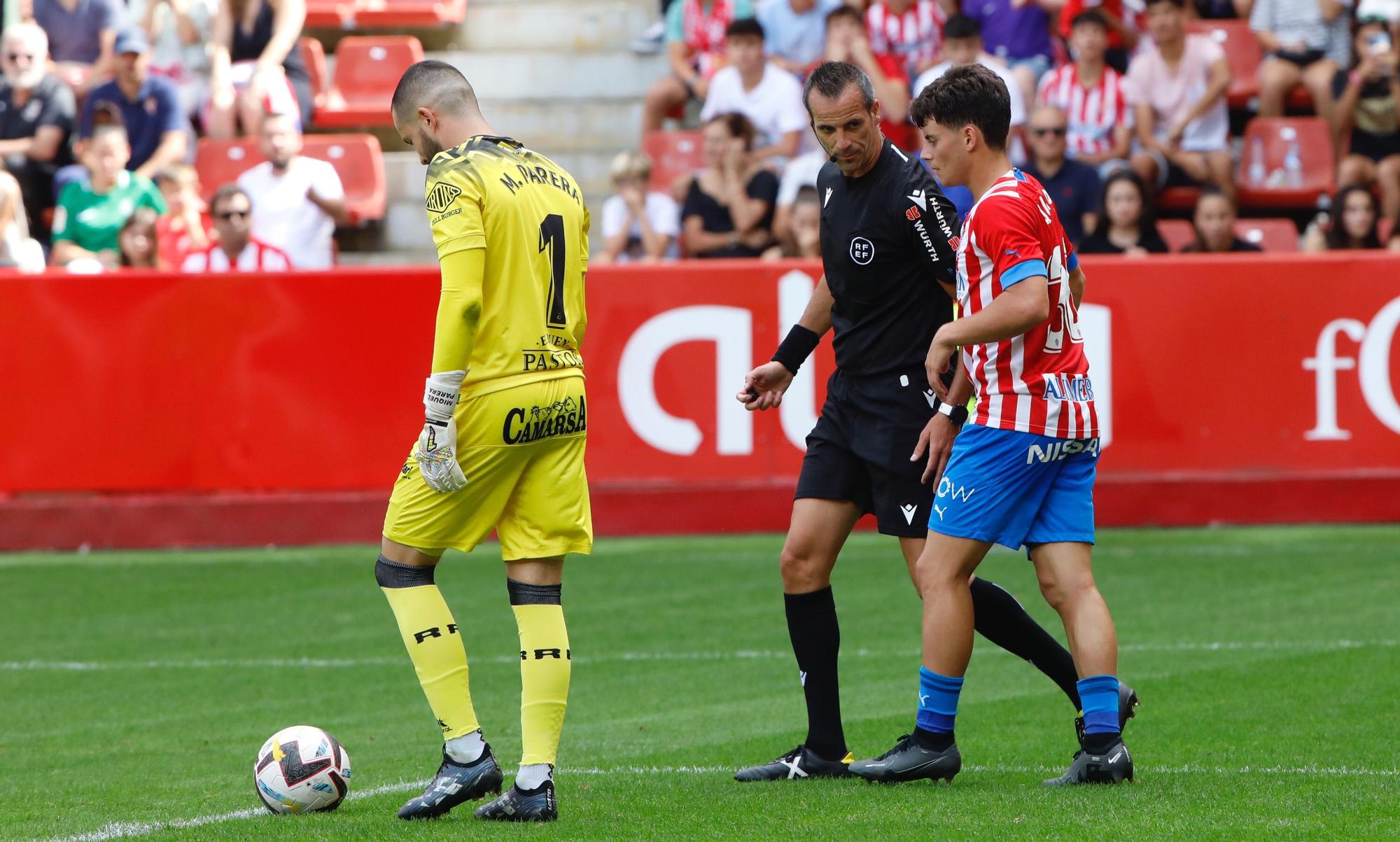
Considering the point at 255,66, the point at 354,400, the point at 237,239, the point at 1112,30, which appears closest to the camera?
the point at 354,400

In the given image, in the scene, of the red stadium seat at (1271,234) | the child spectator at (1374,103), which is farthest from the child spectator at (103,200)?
the child spectator at (1374,103)

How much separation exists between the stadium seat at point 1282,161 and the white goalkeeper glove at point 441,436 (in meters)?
11.5

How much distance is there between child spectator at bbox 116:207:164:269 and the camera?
1340cm

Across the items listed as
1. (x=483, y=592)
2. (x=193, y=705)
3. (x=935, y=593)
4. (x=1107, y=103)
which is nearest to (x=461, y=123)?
(x=935, y=593)

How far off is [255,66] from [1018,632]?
502 inches

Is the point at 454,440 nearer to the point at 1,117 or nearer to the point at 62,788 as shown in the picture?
the point at 62,788

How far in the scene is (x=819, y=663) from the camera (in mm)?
5852

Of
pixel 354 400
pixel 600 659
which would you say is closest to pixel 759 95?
pixel 354 400

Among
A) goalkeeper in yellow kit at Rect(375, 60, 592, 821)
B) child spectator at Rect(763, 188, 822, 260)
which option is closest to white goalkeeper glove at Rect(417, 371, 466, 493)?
goalkeeper in yellow kit at Rect(375, 60, 592, 821)

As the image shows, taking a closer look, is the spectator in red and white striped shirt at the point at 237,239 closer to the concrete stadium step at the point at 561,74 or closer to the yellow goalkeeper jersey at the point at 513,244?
the concrete stadium step at the point at 561,74

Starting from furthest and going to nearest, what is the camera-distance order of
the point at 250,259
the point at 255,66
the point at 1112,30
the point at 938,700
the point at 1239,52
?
1. the point at 255,66
2. the point at 1239,52
3. the point at 1112,30
4. the point at 250,259
5. the point at 938,700

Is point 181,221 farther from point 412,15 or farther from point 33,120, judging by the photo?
point 412,15

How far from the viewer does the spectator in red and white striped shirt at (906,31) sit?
15.8 m

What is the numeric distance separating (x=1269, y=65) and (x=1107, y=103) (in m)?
1.49
